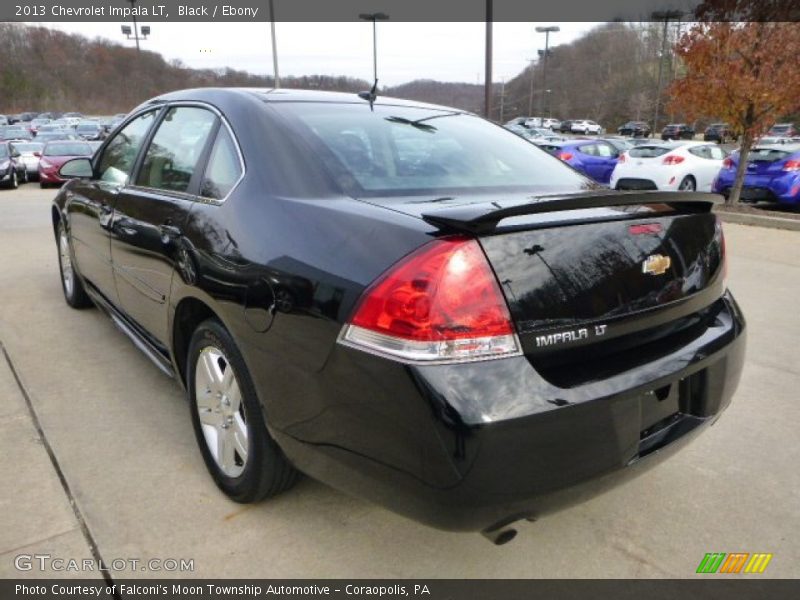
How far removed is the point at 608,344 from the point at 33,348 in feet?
12.6

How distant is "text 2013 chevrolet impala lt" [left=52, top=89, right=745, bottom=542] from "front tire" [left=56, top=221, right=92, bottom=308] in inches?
92.2

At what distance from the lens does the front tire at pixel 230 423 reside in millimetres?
2248

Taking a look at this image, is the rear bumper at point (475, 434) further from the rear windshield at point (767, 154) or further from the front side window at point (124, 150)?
the rear windshield at point (767, 154)

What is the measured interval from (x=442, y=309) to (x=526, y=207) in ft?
1.31

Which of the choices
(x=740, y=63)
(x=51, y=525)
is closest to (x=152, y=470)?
(x=51, y=525)

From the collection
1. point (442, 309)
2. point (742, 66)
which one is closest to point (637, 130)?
point (742, 66)

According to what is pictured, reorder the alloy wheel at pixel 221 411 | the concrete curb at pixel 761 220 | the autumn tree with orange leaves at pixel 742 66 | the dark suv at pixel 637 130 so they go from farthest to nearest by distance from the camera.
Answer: the dark suv at pixel 637 130 < the autumn tree with orange leaves at pixel 742 66 < the concrete curb at pixel 761 220 < the alloy wheel at pixel 221 411

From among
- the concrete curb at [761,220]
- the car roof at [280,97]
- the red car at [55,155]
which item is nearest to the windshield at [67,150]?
the red car at [55,155]

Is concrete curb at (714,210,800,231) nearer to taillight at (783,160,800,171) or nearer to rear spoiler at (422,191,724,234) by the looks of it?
taillight at (783,160,800,171)

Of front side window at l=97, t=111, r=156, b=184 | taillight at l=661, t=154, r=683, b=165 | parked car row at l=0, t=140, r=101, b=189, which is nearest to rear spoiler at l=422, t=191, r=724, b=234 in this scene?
front side window at l=97, t=111, r=156, b=184

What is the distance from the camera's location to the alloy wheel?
2.37 m

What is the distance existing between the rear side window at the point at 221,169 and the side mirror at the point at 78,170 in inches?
74.7

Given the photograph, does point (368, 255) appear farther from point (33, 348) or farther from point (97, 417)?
point (33, 348)

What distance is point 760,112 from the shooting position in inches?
406
